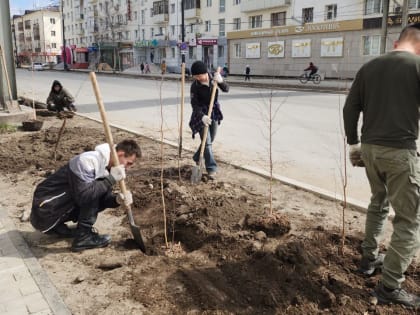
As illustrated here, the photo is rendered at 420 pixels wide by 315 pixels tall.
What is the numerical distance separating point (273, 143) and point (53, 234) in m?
5.27

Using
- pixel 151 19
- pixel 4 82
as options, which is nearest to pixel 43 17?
pixel 151 19

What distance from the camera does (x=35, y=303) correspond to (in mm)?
2881

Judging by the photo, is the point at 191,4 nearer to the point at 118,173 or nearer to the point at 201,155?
the point at 201,155

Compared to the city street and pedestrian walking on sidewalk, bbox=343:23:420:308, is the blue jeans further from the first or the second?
pedestrian walking on sidewalk, bbox=343:23:420:308

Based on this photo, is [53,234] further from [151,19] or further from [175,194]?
[151,19]

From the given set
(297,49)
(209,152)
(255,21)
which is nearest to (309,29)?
(297,49)

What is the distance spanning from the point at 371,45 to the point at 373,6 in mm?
2582

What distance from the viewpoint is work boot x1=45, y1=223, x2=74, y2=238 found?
3.96 metres

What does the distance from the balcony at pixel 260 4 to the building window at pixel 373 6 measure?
25.8ft

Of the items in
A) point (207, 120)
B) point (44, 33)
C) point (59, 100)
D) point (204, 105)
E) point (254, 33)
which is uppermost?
point (44, 33)

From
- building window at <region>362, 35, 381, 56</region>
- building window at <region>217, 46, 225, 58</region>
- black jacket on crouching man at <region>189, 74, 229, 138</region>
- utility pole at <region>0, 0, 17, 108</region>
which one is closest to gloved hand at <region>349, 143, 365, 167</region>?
black jacket on crouching man at <region>189, 74, 229, 138</region>

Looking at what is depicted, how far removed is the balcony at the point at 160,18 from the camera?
51.6 m

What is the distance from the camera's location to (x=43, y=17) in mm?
91688

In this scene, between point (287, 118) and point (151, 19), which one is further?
point (151, 19)
